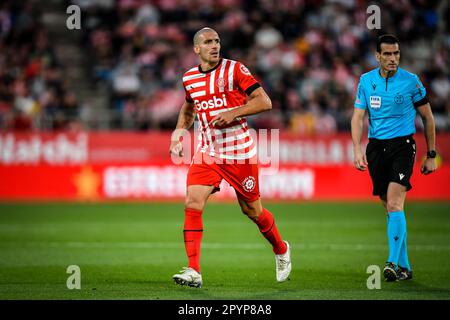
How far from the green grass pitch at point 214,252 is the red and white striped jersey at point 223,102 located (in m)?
1.44

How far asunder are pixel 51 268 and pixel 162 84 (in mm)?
14720

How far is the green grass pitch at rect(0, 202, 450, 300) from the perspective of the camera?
330 inches

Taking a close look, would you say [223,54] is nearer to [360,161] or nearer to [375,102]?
[375,102]

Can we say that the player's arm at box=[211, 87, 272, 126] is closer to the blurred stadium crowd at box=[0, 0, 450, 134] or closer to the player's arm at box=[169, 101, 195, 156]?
the player's arm at box=[169, 101, 195, 156]

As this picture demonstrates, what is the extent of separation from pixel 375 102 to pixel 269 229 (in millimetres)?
1854

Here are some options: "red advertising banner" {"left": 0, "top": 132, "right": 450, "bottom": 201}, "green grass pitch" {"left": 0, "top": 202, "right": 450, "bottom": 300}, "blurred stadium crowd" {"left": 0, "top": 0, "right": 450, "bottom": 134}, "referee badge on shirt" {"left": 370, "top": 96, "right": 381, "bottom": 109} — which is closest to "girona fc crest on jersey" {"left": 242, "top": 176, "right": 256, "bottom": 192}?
"green grass pitch" {"left": 0, "top": 202, "right": 450, "bottom": 300}

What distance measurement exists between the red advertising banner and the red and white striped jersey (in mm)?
12764

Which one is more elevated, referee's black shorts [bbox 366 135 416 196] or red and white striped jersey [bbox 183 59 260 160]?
red and white striped jersey [bbox 183 59 260 160]

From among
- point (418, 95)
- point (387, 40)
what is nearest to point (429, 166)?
point (418, 95)

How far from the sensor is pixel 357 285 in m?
8.77

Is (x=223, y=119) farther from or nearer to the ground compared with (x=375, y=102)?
nearer to the ground

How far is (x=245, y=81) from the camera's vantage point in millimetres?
8812

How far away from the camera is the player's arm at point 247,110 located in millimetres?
8508

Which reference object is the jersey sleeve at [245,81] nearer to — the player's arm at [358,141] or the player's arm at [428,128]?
the player's arm at [358,141]
